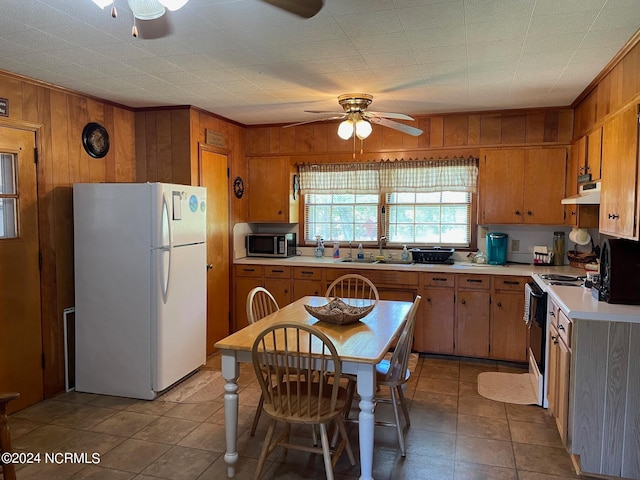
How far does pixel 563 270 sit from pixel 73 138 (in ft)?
14.1

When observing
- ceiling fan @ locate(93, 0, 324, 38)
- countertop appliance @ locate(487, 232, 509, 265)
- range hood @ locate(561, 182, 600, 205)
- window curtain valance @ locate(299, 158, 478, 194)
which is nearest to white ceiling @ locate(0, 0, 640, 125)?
ceiling fan @ locate(93, 0, 324, 38)

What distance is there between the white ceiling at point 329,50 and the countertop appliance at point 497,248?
1.29 m

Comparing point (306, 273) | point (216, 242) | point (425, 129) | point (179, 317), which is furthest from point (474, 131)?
point (179, 317)

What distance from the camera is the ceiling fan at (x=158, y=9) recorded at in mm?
1419

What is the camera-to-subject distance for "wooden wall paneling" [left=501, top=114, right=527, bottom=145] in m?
4.43

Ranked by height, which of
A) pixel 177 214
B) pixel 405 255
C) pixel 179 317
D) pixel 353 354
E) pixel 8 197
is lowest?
pixel 179 317

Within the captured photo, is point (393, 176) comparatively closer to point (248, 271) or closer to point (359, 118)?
point (359, 118)

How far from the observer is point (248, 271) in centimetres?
502

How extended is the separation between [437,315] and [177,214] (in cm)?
254

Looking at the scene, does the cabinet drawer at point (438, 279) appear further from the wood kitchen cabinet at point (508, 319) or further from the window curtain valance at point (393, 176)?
the window curtain valance at point (393, 176)

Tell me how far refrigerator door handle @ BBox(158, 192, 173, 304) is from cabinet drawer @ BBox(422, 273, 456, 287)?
2330 mm

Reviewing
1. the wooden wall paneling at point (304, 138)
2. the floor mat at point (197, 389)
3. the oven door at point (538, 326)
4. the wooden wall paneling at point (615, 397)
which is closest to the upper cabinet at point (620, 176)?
the wooden wall paneling at point (615, 397)

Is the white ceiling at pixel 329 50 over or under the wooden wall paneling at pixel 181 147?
over

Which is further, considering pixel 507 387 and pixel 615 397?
pixel 507 387
